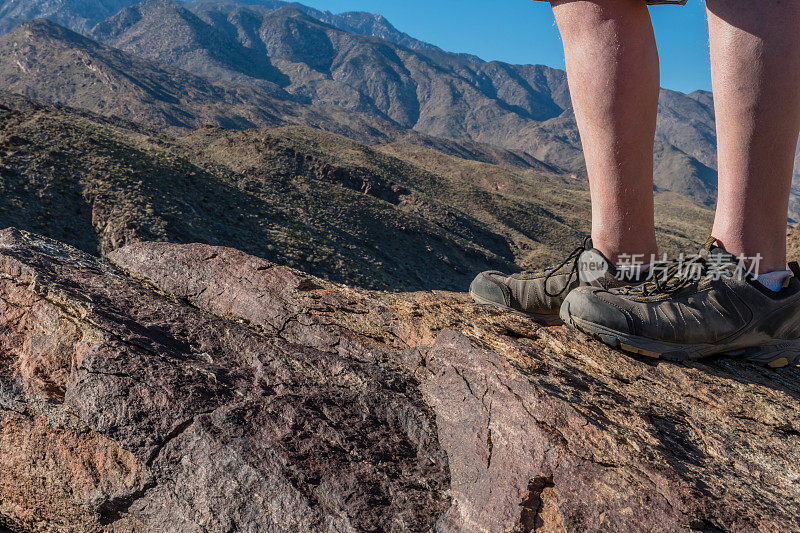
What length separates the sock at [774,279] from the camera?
2023 mm

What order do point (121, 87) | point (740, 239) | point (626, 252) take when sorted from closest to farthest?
point (740, 239) < point (626, 252) < point (121, 87)

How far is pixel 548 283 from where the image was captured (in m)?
2.46

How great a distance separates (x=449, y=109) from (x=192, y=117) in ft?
409

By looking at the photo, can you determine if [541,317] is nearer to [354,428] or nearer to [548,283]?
[548,283]

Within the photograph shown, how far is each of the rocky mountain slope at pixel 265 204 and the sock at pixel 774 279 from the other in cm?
1384

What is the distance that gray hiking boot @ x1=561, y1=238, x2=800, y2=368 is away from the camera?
201 centimetres

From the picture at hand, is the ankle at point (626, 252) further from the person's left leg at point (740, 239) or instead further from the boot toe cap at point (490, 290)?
the boot toe cap at point (490, 290)

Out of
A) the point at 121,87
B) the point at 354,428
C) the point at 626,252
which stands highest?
the point at 121,87

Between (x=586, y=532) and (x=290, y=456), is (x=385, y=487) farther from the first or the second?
(x=586, y=532)

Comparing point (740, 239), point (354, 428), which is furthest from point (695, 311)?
point (354, 428)

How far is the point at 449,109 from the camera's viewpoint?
609ft

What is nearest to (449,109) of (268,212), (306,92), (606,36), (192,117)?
(306,92)

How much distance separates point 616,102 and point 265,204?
18.5 metres

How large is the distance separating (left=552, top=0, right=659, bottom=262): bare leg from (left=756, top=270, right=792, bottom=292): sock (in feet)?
1.49
